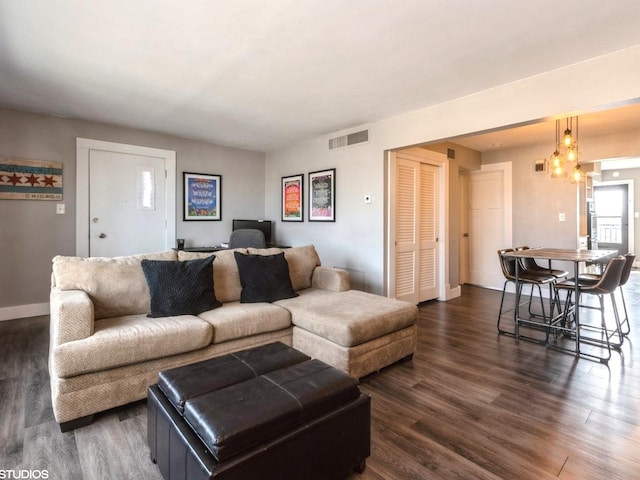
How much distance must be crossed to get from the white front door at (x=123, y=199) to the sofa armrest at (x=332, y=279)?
8.44 ft

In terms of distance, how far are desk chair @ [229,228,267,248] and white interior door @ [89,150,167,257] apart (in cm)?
106

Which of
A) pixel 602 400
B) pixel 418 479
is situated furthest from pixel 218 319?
pixel 602 400

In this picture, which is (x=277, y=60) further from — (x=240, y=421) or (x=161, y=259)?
(x=240, y=421)

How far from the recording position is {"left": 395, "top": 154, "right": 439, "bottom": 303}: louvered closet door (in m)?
4.30

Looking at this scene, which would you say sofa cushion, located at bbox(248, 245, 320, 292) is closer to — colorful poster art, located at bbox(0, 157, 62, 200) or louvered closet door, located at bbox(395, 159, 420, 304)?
louvered closet door, located at bbox(395, 159, 420, 304)

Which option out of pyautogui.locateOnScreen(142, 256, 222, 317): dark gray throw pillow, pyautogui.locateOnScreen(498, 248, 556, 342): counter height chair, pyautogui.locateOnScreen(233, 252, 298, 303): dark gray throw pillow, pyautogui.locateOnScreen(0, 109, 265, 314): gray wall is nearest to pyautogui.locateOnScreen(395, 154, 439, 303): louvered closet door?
pyautogui.locateOnScreen(498, 248, 556, 342): counter height chair

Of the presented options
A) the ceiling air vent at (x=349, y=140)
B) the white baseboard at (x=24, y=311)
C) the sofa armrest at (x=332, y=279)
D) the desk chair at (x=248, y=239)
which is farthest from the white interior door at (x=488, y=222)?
the white baseboard at (x=24, y=311)

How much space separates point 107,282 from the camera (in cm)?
240

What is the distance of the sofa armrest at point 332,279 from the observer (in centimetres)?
329

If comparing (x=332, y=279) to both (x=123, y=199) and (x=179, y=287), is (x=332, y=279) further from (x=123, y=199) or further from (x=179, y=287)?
(x=123, y=199)

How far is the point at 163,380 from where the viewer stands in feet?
5.02

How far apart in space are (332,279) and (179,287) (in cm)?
143

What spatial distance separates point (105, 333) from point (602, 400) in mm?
3082

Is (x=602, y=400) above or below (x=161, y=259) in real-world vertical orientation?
below
